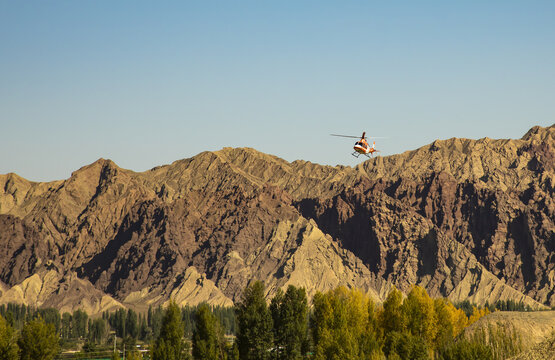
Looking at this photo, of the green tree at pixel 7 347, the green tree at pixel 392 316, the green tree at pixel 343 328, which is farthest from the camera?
the green tree at pixel 392 316

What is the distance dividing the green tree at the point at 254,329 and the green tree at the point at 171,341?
11.0 m

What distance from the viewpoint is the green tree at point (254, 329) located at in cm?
14338

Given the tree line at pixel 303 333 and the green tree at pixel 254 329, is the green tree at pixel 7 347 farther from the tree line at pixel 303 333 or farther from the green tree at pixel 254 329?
the green tree at pixel 254 329

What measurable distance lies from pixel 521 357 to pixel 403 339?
3993cm

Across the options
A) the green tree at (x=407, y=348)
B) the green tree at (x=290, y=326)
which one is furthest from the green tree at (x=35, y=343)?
the green tree at (x=407, y=348)

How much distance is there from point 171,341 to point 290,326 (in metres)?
23.9

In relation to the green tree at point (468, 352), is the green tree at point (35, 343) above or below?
above

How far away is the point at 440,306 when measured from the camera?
157 m

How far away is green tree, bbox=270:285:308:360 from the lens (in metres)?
149

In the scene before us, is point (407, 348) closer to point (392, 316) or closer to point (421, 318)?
point (421, 318)

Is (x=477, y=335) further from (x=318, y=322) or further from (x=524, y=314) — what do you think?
(x=318, y=322)

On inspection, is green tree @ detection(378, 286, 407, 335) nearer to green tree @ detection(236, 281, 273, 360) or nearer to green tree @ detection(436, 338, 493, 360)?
green tree @ detection(236, 281, 273, 360)

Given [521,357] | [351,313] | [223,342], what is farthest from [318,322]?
[521,357]

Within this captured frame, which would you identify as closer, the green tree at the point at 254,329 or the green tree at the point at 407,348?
the green tree at the point at 407,348
